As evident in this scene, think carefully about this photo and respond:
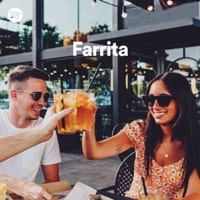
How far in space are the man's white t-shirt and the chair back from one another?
0.45m

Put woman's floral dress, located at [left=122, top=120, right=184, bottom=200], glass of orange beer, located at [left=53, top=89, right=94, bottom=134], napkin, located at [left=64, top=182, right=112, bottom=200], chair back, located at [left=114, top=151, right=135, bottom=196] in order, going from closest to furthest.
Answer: napkin, located at [left=64, top=182, right=112, bottom=200]
glass of orange beer, located at [left=53, top=89, right=94, bottom=134]
woman's floral dress, located at [left=122, top=120, right=184, bottom=200]
chair back, located at [left=114, top=151, right=135, bottom=196]

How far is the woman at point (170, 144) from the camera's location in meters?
1.97

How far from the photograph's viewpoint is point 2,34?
747 centimetres

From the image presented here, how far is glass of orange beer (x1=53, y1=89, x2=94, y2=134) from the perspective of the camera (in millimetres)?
1739

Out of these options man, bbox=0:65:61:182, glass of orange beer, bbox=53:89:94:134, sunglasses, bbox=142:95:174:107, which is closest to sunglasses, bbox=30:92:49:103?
man, bbox=0:65:61:182

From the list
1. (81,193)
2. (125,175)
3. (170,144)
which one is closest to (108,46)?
(125,175)

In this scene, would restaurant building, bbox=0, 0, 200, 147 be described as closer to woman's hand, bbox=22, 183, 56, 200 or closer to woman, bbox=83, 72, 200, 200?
woman, bbox=83, 72, 200, 200

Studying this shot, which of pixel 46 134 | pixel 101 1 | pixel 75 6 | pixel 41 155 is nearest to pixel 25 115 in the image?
pixel 41 155

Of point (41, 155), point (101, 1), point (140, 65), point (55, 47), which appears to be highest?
point (101, 1)

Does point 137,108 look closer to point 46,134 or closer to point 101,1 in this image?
point 101,1

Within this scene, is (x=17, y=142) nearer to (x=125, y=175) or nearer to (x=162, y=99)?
(x=162, y=99)

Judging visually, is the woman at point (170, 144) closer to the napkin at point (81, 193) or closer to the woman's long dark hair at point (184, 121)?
the woman's long dark hair at point (184, 121)

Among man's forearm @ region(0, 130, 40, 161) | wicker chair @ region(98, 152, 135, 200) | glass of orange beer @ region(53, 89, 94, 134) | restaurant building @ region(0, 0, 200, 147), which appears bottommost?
wicker chair @ region(98, 152, 135, 200)

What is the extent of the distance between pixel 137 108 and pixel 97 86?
3.82 feet
